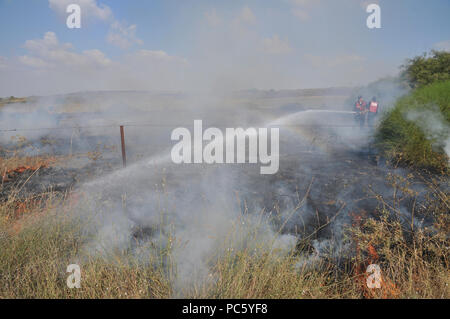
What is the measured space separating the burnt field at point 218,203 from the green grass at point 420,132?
1.24ft

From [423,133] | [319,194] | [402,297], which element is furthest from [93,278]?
[423,133]

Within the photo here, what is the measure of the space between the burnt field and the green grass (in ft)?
1.24

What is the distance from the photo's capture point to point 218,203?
424cm

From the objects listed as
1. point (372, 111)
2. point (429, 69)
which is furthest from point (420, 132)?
point (429, 69)

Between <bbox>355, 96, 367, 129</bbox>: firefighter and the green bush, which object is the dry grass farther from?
the green bush

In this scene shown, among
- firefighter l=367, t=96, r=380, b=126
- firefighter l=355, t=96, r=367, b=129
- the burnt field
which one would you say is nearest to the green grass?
the burnt field

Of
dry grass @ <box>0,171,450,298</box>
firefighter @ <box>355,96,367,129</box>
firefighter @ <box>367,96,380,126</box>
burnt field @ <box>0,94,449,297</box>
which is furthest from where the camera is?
firefighter @ <box>355,96,367,129</box>

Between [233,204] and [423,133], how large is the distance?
15.6 ft

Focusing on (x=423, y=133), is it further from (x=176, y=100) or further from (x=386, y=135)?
(x=176, y=100)

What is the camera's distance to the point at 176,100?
96.0 ft

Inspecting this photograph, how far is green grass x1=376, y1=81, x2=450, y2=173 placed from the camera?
223 inches

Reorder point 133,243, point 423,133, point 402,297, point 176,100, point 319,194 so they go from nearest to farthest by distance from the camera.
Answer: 1. point 402,297
2. point 133,243
3. point 319,194
4. point 423,133
5. point 176,100

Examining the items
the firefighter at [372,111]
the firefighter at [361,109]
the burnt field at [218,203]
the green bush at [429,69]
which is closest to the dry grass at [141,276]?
the burnt field at [218,203]

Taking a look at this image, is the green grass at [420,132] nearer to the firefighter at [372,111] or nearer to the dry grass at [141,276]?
the dry grass at [141,276]
